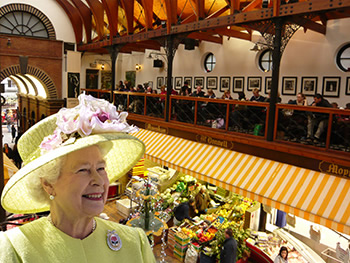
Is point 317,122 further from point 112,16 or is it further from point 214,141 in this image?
point 112,16

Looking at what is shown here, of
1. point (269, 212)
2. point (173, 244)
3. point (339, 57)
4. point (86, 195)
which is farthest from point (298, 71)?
point (86, 195)

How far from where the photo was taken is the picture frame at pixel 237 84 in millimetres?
12758

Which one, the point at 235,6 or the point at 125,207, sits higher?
the point at 235,6

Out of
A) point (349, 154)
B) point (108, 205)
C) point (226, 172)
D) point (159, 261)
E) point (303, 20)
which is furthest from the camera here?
point (108, 205)

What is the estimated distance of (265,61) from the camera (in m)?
12.1

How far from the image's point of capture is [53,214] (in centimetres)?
151

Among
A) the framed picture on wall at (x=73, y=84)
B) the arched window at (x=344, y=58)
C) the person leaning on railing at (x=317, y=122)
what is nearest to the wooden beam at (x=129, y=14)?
the framed picture on wall at (x=73, y=84)

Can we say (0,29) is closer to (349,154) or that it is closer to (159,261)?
(159,261)

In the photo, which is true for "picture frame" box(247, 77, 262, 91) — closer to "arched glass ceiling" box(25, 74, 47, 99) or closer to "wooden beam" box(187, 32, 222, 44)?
"wooden beam" box(187, 32, 222, 44)

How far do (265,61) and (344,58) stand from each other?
2948 mm

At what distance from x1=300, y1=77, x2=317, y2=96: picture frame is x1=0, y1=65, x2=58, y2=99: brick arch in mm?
11470

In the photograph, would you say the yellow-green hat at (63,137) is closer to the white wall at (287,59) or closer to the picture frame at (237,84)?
the white wall at (287,59)

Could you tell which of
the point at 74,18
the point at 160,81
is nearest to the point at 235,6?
the point at 160,81

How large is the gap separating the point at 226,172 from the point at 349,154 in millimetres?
2634
